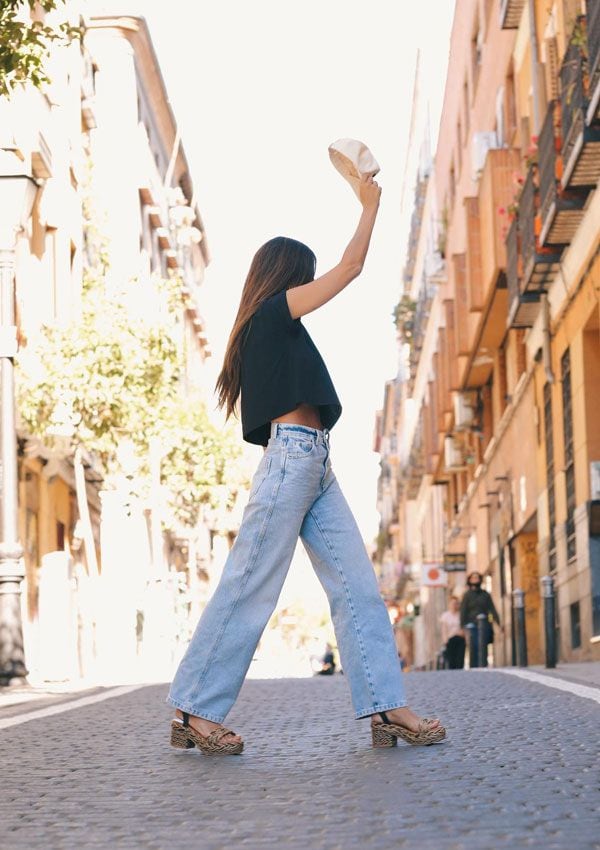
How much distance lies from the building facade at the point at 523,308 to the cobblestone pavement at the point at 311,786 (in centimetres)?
1222

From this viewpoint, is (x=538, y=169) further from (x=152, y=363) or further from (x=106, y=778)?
(x=106, y=778)

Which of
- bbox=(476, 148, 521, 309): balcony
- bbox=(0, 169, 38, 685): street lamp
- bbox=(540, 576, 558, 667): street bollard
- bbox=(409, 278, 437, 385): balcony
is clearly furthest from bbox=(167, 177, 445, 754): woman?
bbox=(409, 278, 437, 385): balcony

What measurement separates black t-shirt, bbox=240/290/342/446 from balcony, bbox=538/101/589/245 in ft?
51.1

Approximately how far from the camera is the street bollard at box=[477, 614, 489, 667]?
26.9 m

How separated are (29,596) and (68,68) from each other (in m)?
12.9

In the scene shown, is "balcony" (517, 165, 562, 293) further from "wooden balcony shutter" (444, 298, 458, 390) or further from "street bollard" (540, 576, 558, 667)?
"wooden balcony shutter" (444, 298, 458, 390)

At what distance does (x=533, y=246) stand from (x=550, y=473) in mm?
4646

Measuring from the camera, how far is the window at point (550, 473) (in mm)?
28406

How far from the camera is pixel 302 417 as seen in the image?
7277 mm

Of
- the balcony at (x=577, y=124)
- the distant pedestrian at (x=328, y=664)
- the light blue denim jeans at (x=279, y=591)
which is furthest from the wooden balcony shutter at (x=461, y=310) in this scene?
the light blue denim jeans at (x=279, y=591)

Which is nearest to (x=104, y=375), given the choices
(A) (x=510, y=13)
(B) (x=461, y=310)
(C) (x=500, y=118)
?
(A) (x=510, y=13)

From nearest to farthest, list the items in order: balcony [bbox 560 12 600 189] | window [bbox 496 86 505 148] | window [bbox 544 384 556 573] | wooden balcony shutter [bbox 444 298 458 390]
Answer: balcony [bbox 560 12 600 189]
window [bbox 544 384 556 573]
window [bbox 496 86 505 148]
wooden balcony shutter [bbox 444 298 458 390]

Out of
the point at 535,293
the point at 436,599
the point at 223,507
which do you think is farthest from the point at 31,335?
the point at 436,599

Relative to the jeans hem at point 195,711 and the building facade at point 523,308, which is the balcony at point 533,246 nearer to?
the building facade at point 523,308
